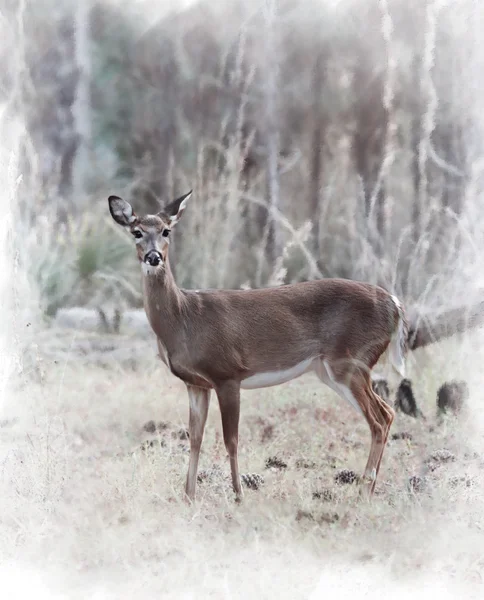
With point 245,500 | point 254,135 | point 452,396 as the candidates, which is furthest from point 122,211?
point 254,135

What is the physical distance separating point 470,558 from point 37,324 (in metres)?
4.91

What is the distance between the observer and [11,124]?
815 centimetres

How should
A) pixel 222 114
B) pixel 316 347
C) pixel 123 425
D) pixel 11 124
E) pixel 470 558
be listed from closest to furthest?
pixel 470 558, pixel 316 347, pixel 123 425, pixel 11 124, pixel 222 114

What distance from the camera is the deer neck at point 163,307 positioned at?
551 centimetres

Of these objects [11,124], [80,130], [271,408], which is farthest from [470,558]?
[80,130]

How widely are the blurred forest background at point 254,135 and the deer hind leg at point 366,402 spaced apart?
2.37m

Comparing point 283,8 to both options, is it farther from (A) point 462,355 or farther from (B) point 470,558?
(B) point 470,558

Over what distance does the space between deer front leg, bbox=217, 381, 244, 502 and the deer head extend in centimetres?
83

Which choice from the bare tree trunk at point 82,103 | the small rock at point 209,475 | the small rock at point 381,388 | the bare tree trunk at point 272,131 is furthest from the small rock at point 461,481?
the bare tree trunk at point 82,103

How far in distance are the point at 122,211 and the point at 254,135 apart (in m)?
3.95

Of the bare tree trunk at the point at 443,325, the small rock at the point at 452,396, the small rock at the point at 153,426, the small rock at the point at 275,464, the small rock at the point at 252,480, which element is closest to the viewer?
the small rock at the point at 252,480

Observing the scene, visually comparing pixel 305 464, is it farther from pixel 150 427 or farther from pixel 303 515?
pixel 150 427

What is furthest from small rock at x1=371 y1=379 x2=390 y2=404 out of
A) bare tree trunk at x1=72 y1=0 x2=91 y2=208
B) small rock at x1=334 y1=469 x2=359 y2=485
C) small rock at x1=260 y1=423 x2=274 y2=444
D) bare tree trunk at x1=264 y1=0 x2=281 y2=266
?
bare tree trunk at x1=72 y1=0 x2=91 y2=208

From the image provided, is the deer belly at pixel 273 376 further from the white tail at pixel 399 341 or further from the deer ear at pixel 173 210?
the deer ear at pixel 173 210
